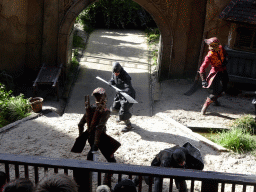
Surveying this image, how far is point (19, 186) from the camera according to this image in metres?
2.43

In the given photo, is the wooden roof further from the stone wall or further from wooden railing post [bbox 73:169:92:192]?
wooden railing post [bbox 73:169:92:192]

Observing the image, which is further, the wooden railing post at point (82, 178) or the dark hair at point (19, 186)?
the wooden railing post at point (82, 178)

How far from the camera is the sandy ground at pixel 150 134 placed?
5.99 meters

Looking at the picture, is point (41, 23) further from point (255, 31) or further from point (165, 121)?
point (255, 31)

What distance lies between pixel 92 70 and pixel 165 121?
14.1 ft

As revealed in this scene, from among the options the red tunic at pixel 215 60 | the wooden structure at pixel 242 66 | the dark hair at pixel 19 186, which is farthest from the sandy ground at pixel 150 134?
the dark hair at pixel 19 186

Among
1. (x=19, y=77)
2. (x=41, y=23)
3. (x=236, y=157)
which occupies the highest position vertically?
(x=41, y=23)

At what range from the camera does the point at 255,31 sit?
9.01m

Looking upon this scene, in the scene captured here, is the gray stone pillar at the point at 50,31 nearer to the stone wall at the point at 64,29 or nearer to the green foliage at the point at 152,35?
the stone wall at the point at 64,29

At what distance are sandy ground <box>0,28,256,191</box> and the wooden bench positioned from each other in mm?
1024

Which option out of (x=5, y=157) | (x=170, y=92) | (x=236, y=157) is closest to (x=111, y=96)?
(x=170, y=92)

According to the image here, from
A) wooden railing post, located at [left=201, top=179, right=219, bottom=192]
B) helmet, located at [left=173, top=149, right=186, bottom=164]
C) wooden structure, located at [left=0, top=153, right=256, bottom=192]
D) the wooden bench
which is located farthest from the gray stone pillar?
wooden railing post, located at [left=201, top=179, right=219, bottom=192]

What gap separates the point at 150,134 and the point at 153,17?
4.16m

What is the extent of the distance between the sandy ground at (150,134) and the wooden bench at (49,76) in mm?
1024
